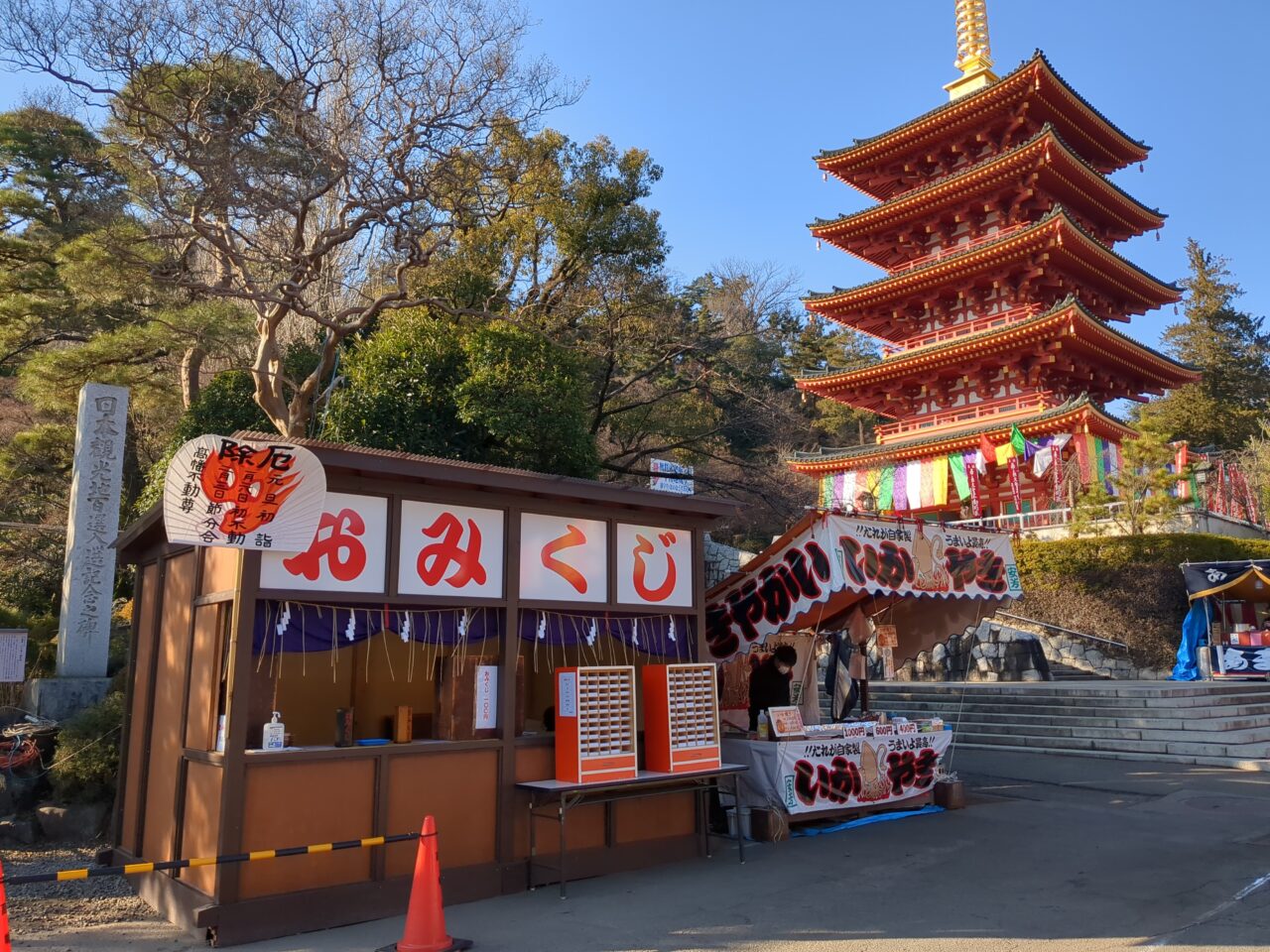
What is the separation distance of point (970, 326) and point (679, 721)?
83.4 feet

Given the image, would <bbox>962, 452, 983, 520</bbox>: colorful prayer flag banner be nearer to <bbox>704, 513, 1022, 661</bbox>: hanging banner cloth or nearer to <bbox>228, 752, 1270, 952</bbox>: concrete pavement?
<bbox>704, 513, 1022, 661</bbox>: hanging banner cloth

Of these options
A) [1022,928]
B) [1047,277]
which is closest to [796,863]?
[1022,928]

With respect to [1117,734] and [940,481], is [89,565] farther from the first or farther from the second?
[940,481]

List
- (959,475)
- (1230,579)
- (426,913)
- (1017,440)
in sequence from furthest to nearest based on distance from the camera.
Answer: (959,475), (1017,440), (1230,579), (426,913)

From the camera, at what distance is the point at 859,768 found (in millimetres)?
9945

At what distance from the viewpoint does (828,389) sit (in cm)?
3250

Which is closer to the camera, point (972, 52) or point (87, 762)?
point (87, 762)

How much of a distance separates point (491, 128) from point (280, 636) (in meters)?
13.4

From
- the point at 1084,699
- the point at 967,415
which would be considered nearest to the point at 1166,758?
the point at 1084,699

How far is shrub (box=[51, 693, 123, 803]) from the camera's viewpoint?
10352 millimetres

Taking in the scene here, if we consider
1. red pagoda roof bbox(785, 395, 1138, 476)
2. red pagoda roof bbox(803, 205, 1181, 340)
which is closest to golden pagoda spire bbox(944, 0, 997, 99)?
red pagoda roof bbox(803, 205, 1181, 340)

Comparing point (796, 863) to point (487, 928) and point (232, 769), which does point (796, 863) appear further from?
point (232, 769)

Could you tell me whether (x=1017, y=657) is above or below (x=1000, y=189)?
below

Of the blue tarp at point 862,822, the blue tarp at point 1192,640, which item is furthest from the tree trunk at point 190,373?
the blue tarp at point 1192,640
